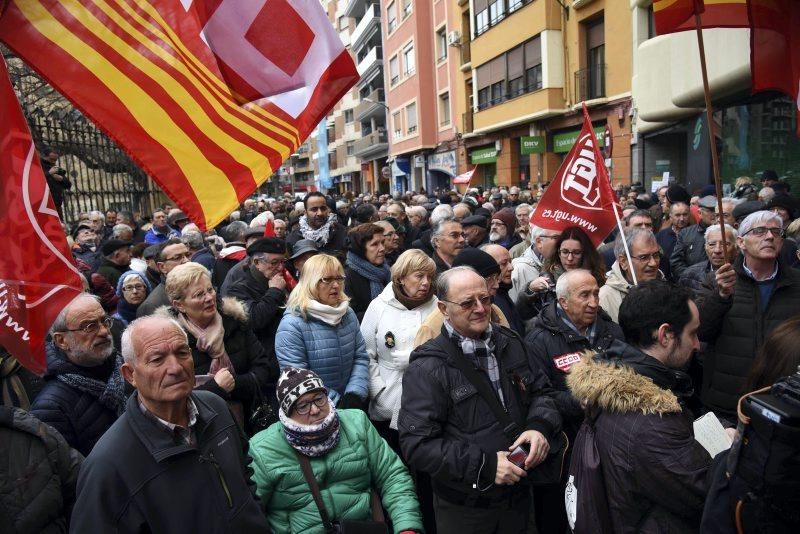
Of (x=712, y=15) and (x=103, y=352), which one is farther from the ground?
(x=712, y=15)

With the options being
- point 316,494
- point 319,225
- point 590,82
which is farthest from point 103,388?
point 590,82

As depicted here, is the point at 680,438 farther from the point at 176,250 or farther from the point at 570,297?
the point at 176,250

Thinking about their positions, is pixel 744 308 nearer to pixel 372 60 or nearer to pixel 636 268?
pixel 636 268

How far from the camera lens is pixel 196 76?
2.80 m

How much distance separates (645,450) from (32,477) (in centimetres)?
227

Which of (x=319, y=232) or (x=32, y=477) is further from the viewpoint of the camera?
Answer: (x=319, y=232)

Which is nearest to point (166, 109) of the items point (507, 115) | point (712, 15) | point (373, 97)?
point (712, 15)

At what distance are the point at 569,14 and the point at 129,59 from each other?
65.7 feet

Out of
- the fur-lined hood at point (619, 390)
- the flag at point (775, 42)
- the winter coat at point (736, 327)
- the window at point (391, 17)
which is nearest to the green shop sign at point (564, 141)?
the flag at point (775, 42)

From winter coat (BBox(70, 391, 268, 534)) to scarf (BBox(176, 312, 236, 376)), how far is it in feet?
4.25

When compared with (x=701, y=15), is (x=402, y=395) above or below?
below

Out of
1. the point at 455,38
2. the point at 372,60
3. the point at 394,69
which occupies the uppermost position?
the point at 372,60

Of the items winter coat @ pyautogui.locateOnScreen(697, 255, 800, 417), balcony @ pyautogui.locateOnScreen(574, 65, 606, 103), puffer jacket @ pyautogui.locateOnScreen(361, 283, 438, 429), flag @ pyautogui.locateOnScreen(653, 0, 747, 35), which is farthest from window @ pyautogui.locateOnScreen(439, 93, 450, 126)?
winter coat @ pyautogui.locateOnScreen(697, 255, 800, 417)

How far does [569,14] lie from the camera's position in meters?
19.8
